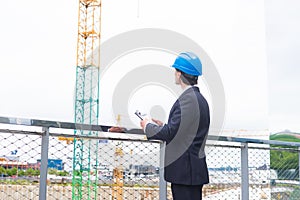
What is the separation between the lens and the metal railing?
10.1 feet

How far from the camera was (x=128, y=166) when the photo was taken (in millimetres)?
3715

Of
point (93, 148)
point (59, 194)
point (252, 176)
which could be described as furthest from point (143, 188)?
point (252, 176)

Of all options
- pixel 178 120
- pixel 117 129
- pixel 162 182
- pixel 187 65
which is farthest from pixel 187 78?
pixel 162 182

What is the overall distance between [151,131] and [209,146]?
3.87ft

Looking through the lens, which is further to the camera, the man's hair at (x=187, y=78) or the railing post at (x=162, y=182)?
the railing post at (x=162, y=182)

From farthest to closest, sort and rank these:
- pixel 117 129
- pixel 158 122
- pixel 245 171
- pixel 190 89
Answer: pixel 245 171
pixel 117 129
pixel 158 122
pixel 190 89

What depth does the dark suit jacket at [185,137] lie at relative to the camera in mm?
2975

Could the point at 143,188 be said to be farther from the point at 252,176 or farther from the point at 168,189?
the point at 252,176

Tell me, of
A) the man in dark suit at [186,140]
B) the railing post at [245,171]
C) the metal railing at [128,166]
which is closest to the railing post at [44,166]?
the metal railing at [128,166]

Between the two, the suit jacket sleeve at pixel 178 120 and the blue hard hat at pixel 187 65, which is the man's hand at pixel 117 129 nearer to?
the suit jacket sleeve at pixel 178 120

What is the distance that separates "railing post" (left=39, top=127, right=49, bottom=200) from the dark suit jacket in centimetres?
80

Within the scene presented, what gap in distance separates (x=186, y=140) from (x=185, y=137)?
26 mm

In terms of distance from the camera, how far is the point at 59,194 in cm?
336

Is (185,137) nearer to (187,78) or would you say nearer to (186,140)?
(186,140)
